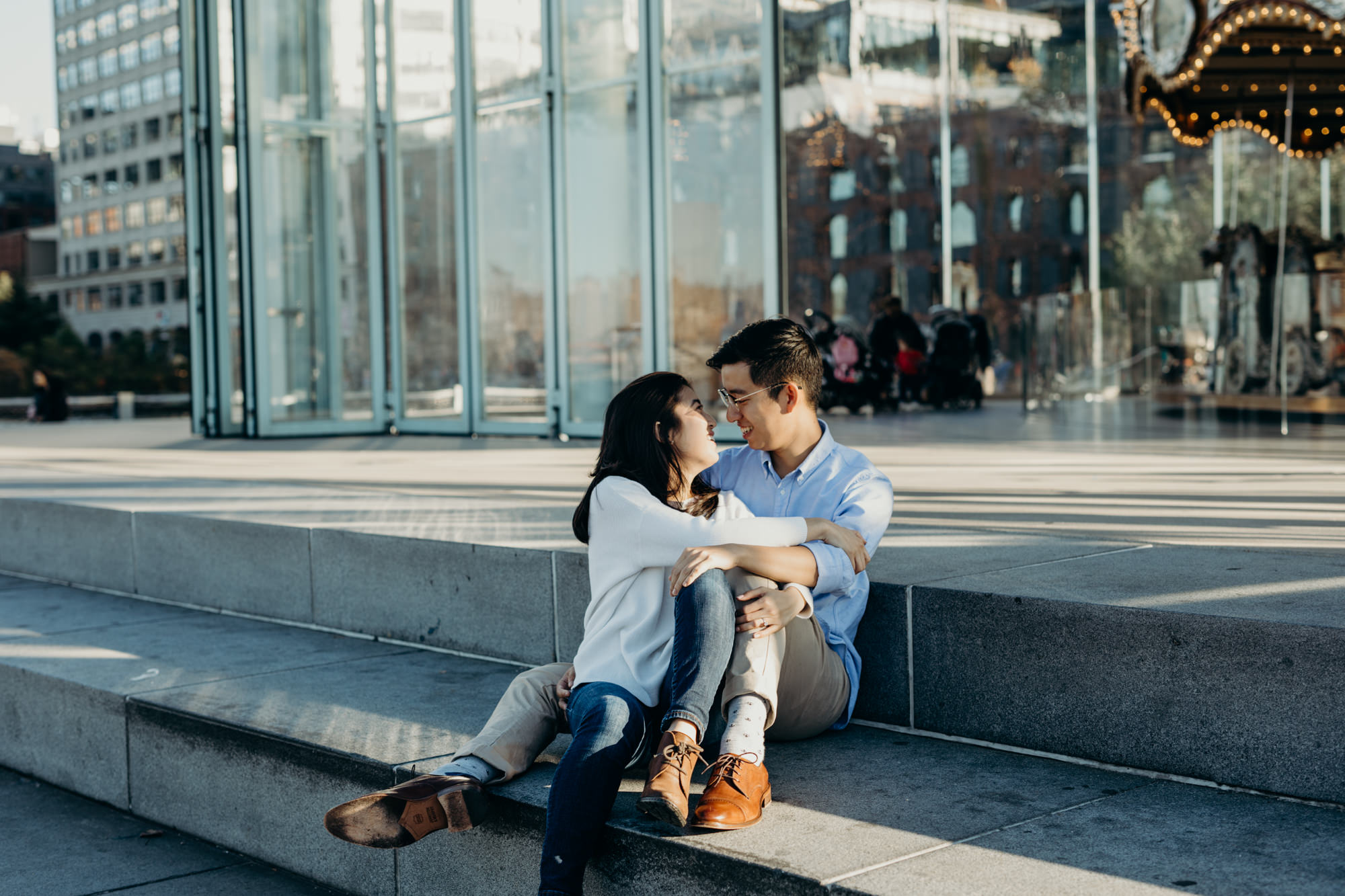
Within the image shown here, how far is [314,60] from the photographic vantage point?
1488 centimetres

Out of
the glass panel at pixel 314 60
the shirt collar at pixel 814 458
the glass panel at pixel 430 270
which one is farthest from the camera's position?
the glass panel at pixel 314 60

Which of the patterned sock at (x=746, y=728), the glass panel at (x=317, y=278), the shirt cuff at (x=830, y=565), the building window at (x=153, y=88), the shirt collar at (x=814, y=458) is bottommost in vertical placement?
the patterned sock at (x=746, y=728)

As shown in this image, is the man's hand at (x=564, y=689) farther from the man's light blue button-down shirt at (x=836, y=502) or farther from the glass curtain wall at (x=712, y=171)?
the glass curtain wall at (x=712, y=171)

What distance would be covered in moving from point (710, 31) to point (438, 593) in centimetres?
831

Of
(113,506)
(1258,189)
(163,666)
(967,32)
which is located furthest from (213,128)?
(1258,189)

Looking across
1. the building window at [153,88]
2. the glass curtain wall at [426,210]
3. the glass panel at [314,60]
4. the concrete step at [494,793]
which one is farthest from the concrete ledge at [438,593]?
the building window at [153,88]

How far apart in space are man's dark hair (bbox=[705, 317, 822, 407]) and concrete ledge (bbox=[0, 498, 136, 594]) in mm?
4378

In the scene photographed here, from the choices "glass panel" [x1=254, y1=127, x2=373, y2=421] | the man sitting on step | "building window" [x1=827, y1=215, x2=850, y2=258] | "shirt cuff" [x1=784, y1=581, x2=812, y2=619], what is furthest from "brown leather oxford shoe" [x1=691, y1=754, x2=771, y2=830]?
"building window" [x1=827, y1=215, x2=850, y2=258]

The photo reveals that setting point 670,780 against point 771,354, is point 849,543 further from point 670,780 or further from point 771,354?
point 670,780

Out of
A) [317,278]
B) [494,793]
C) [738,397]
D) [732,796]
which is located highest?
[317,278]

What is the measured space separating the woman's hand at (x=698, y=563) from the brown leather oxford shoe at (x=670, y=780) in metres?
0.37

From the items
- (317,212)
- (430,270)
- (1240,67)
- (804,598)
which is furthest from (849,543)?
(1240,67)

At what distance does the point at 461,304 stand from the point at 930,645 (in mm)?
11069

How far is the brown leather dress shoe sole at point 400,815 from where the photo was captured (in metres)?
3.17
